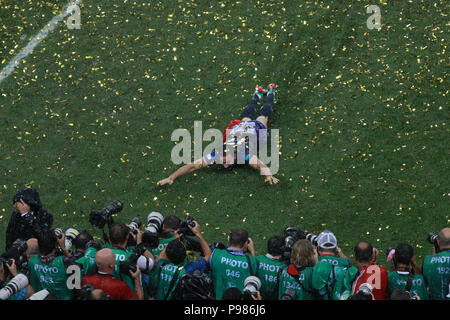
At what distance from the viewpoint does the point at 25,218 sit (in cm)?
1092

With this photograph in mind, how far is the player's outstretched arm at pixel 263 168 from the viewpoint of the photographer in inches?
521

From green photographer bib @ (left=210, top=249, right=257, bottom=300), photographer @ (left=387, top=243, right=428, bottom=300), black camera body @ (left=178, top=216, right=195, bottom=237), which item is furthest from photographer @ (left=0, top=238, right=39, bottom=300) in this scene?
photographer @ (left=387, top=243, right=428, bottom=300)

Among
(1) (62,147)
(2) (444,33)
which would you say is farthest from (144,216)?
(2) (444,33)

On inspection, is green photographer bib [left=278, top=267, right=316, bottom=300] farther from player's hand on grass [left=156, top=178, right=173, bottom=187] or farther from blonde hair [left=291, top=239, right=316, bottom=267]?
player's hand on grass [left=156, top=178, right=173, bottom=187]

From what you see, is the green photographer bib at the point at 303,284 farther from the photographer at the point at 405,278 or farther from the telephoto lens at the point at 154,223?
the telephoto lens at the point at 154,223

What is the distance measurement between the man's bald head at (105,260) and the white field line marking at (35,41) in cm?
879

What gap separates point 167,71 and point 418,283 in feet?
28.0

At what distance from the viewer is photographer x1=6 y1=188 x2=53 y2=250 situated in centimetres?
1091

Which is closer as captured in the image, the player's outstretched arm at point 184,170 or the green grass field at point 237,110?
the green grass field at point 237,110

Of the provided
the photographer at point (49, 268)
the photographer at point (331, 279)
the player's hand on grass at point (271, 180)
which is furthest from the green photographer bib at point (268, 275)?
the player's hand on grass at point (271, 180)

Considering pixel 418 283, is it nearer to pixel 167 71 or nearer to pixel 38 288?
pixel 38 288

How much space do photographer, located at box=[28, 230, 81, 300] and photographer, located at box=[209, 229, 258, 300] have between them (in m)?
1.82

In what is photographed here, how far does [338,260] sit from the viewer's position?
368 inches

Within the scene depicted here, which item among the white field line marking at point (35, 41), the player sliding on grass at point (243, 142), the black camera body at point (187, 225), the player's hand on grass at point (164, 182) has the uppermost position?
the white field line marking at point (35, 41)
